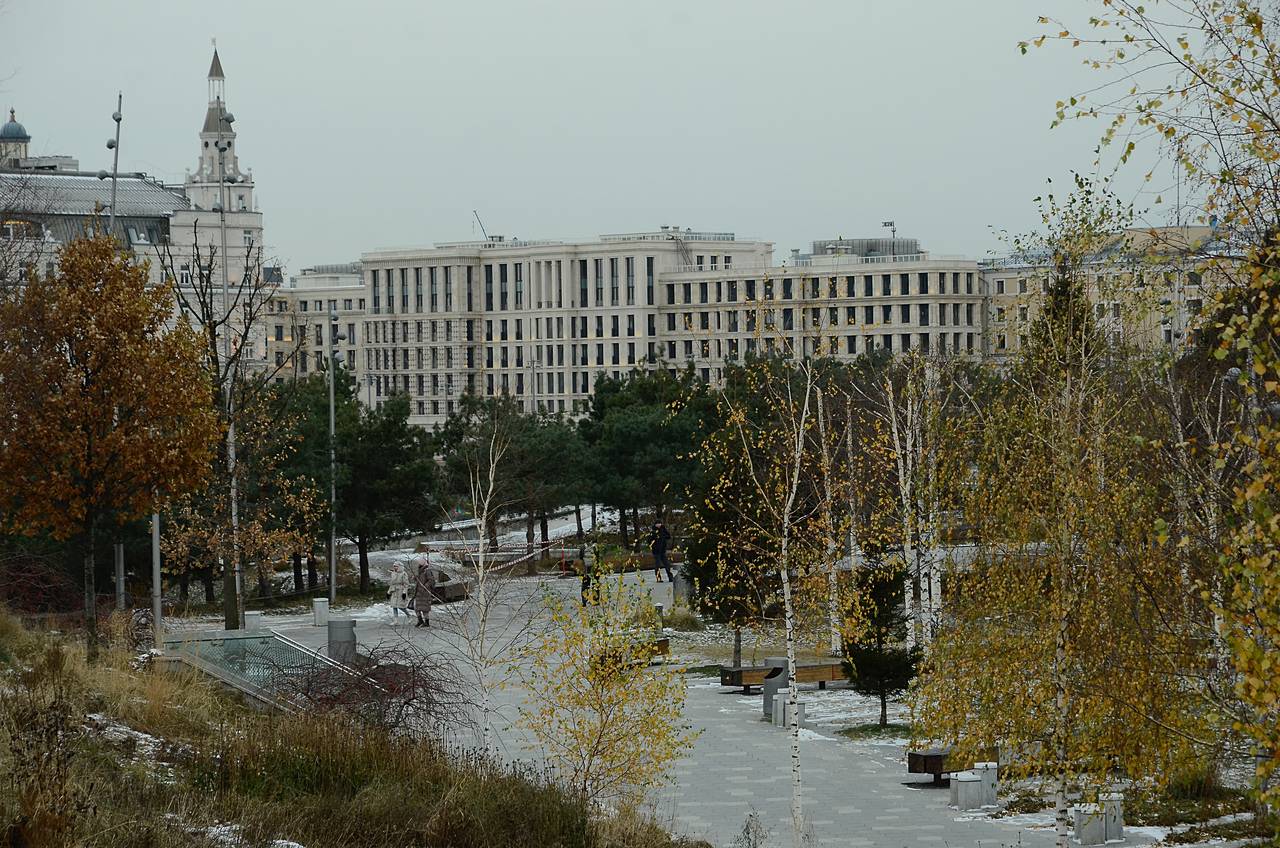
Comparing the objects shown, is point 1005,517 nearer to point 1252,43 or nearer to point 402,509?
point 1252,43

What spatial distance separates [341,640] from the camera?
2388cm

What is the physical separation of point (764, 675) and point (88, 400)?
12.8 m

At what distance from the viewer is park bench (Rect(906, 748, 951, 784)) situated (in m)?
20.7

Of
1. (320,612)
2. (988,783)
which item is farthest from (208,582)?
(988,783)

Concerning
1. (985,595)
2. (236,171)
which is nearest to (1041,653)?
(985,595)

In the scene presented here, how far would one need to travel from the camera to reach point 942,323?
394 feet

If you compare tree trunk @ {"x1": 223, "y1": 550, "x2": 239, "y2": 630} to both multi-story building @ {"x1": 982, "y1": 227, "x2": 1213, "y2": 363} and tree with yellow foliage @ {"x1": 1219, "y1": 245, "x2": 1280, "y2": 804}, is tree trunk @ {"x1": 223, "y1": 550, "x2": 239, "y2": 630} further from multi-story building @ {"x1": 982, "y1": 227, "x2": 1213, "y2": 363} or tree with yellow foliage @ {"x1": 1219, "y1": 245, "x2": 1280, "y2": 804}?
tree with yellow foliage @ {"x1": 1219, "y1": 245, "x2": 1280, "y2": 804}

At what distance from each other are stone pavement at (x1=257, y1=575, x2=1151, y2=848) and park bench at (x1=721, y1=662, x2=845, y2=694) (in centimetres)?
139

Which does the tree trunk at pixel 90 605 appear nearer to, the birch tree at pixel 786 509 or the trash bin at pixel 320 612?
the birch tree at pixel 786 509

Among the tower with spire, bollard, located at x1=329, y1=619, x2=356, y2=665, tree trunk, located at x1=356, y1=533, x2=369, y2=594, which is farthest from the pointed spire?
bollard, located at x1=329, y1=619, x2=356, y2=665

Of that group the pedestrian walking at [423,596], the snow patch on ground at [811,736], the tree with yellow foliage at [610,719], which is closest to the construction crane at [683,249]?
the pedestrian walking at [423,596]

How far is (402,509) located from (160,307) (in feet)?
65.1

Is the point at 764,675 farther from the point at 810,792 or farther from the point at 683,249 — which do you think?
the point at 683,249

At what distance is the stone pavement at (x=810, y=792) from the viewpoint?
18031mm
